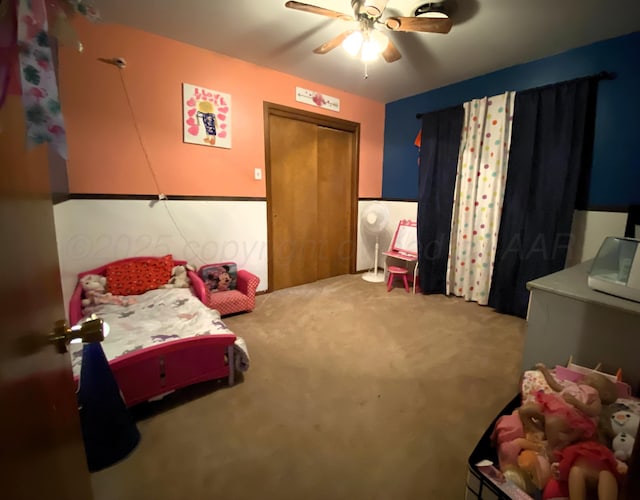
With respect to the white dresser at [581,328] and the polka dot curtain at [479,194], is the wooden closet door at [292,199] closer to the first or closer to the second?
the polka dot curtain at [479,194]

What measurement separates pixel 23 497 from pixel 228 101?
3.04 meters

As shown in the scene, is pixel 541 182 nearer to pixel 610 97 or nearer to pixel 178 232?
pixel 610 97

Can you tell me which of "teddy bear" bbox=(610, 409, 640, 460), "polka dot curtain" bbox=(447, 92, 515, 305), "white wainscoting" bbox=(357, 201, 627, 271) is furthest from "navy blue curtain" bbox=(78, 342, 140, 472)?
"white wainscoting" bbox=(357, 201, 627, 271)

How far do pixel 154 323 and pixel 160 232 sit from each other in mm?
1115

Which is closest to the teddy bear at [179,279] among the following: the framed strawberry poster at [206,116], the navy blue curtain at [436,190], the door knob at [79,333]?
the framed strawberry poster at [206,116]

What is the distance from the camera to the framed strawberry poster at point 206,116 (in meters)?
2.65

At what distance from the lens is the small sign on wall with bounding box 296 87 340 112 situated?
3295 mm

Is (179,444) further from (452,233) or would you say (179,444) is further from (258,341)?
(452,233)

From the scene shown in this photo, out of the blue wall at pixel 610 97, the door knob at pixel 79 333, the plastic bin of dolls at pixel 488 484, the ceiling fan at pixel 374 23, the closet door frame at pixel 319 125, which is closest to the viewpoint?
the door knob at pixel 79 333

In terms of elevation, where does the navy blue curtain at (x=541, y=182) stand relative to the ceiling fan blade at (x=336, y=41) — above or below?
below

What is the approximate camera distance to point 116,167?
7.97 feet

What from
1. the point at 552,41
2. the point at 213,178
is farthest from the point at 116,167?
the point at 552,41

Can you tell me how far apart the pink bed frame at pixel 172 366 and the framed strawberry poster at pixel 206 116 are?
1.94m

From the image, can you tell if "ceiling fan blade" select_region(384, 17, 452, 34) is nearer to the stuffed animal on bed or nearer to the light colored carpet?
the light colored carpet
